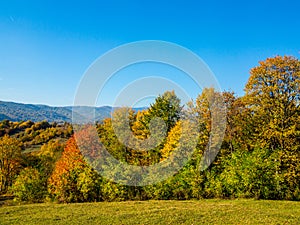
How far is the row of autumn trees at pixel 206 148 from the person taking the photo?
2841 centimetres

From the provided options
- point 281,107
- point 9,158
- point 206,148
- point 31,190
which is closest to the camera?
point 281,107

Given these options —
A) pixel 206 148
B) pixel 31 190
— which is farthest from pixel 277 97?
pixel 31 190

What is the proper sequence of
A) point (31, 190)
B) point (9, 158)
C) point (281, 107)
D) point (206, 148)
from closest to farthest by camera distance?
1. point (281, 107)
2. point (206, 148)
3. point (31, 190)
4. point (9, 158)

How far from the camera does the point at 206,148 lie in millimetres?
31875

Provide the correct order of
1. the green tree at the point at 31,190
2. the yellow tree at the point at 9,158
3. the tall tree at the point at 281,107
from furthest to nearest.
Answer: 1. the yellow tree at the point at 9,158
2. the green tree at the point at 31,190
3. the tall tree at the point at 281,107

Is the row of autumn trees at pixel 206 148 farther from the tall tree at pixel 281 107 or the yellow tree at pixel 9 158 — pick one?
the yellow tree at pixel 9 158

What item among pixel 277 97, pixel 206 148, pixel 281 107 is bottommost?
pixel 206 148

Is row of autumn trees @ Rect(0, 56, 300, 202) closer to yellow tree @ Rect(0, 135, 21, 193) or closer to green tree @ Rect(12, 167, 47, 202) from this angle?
green tree @ Rect(12, 167, 47, 202)

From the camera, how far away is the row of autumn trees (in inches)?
1118

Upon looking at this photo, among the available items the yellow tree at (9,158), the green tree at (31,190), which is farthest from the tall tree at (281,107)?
the yellow tree at (9,158)

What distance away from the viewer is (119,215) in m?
19.1

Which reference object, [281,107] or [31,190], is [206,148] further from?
[31,190]

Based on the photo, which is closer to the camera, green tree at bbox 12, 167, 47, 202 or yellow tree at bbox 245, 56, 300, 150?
yellow tree at bbox 245, 56, 300, 150

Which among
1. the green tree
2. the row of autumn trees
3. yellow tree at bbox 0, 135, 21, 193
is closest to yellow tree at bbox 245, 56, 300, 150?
the row of autumn trees
